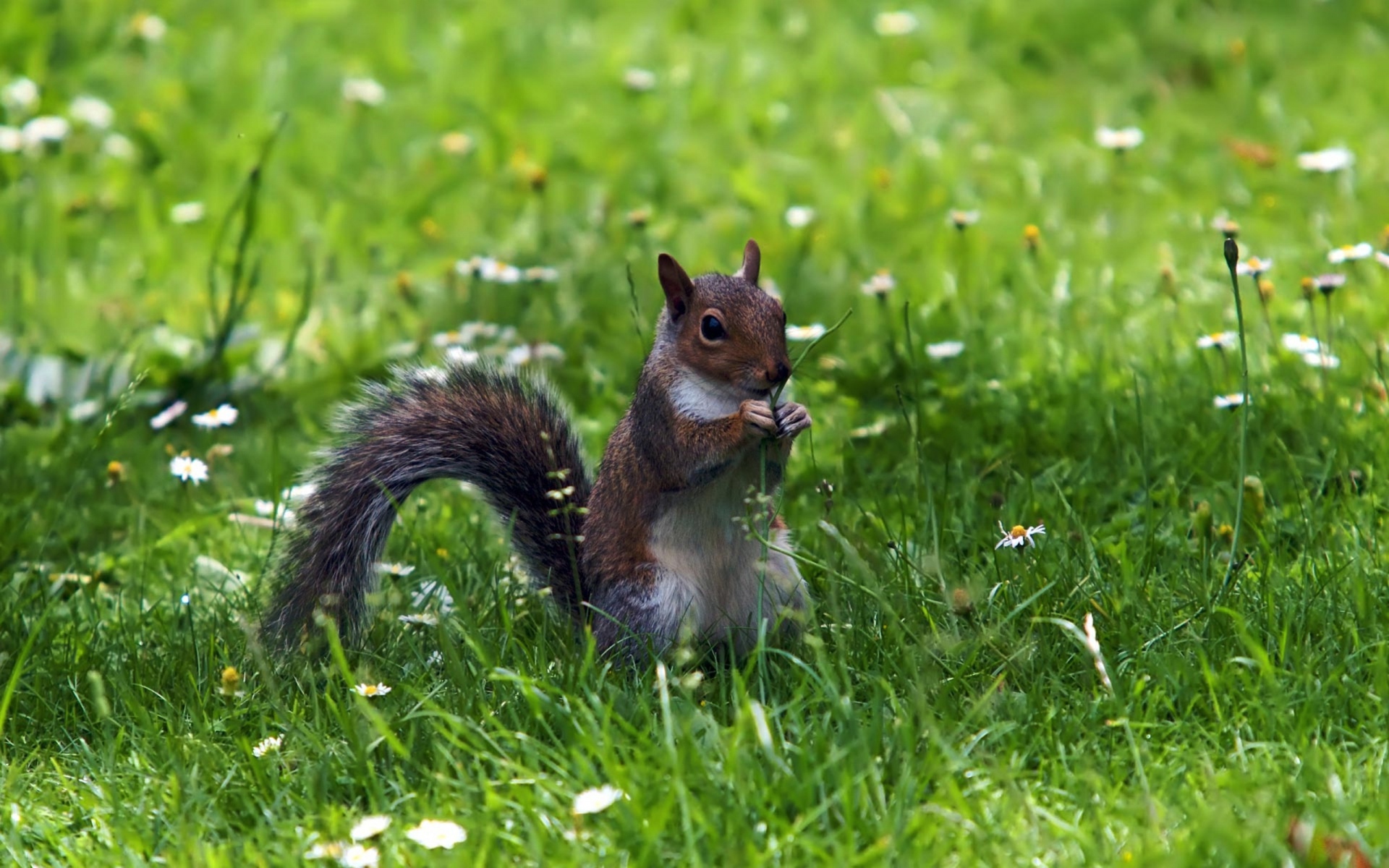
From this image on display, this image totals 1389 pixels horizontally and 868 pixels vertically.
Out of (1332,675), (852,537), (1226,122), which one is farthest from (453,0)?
(1332,675)

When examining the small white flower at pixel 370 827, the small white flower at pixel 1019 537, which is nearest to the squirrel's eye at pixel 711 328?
the small white flower at pixel 1019 537

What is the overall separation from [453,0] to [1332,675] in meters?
5.37

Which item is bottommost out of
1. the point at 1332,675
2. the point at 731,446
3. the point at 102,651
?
the point at 102,651

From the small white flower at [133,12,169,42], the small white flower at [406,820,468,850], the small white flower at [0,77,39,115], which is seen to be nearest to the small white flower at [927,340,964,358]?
the small white flower at [406,820,468,850]

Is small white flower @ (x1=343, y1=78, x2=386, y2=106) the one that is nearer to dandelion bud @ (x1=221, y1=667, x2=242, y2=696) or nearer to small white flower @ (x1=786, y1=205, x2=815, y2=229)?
small white flower @ (x1=786, y1=205, x2=815, y2=229)

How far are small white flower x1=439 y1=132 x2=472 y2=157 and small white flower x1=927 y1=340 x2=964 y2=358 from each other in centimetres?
233

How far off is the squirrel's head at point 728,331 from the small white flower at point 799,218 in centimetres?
225

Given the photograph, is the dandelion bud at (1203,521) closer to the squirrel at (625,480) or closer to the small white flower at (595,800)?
the squirrel at (625,480)

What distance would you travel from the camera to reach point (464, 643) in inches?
109

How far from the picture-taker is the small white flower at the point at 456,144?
5.71m

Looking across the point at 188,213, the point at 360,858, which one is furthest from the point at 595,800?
the point at 188,213

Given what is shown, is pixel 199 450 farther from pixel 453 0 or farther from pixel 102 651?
pixel 453 0

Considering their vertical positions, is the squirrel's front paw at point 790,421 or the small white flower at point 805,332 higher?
the squirrel's front paw at point 790,421

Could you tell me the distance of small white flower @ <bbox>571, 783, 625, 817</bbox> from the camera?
210 centimetres
